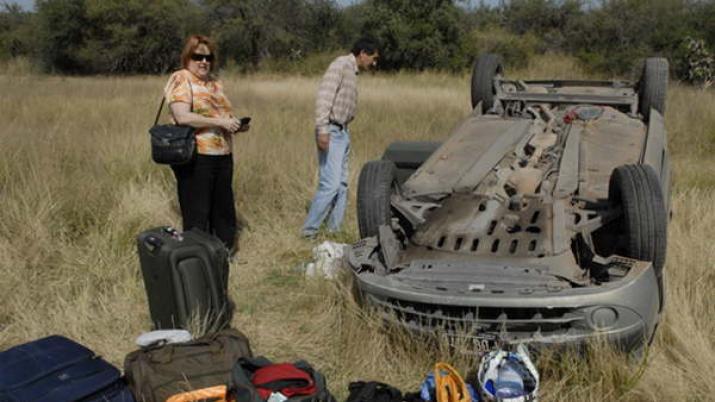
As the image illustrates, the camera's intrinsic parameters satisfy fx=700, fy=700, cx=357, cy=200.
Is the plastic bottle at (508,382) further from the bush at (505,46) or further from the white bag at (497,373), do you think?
the bush at (505,46)

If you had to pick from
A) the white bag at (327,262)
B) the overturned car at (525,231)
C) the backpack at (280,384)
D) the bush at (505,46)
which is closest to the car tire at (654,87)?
the overturned car at (525,231)

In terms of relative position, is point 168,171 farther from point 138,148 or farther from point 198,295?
point 198,295

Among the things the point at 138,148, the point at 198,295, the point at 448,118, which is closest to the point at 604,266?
the point at 198,295

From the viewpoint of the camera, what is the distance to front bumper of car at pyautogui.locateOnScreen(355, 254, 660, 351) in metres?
3.15

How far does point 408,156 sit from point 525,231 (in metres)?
2.00

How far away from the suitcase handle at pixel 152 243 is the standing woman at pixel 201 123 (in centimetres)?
101


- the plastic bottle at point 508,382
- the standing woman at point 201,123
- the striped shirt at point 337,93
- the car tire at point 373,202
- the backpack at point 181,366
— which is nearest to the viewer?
the plastic bottle at point 508,382

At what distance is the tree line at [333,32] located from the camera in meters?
23.3

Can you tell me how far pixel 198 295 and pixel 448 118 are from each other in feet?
28.1

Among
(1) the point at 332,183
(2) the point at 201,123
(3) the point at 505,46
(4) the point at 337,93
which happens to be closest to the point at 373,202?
(2) the point at 201,123

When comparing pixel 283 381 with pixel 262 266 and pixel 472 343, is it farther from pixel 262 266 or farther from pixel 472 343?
pixel 262 266

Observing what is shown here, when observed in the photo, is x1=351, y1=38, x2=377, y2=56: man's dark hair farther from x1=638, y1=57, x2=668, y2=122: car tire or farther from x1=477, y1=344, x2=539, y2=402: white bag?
x1=477, y1=344, x2=539, y2=402: white bag

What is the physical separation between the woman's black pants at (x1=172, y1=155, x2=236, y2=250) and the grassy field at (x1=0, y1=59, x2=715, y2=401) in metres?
0.54

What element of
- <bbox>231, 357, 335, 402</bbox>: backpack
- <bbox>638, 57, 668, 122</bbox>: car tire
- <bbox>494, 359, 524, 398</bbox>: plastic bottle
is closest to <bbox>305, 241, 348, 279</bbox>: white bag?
<bbox>231, 357, 335, 402</bbox>: backpack
